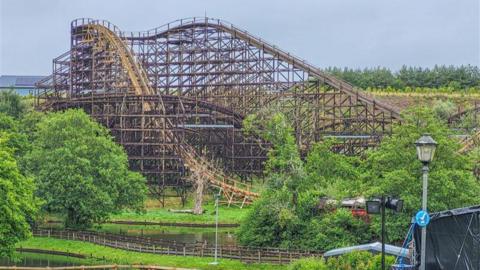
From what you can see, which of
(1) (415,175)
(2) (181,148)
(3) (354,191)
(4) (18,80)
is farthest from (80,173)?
(4) (18,80)

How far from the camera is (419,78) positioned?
4107 inches

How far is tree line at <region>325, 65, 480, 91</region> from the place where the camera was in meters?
102

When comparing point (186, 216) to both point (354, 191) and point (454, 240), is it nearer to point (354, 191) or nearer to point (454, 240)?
point (354, 191)

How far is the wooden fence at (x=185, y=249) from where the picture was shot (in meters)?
33.8

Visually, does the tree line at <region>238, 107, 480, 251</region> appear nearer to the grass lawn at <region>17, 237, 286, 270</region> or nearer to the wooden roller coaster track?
the grass lawn at <region>17, 237, 286, 270</region>

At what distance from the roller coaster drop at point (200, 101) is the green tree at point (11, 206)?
22.4m

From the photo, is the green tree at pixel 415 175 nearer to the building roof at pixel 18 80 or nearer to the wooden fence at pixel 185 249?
the wooden fence at pixel 185 249

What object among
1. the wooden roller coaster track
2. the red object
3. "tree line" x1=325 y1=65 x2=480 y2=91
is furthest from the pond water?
"tree line" x1=325 y1=65 x2=480 y2=91

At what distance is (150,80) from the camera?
67000 millimetres

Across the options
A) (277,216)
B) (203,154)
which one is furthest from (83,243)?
(203,154)

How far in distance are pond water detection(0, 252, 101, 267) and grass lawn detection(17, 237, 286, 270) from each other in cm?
85

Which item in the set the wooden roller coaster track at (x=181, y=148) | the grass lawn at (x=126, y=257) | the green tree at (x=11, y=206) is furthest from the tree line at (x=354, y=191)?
the wooden roller coaster track at (x=181, y=148)

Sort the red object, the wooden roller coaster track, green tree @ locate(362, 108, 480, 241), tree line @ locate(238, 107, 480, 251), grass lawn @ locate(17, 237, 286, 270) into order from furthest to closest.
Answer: the wooden roller coaster track → the red object → tree line @ locate(238, 107, 480, 251) → green tree @ locate(362, 108, 480, 241) → grass lawn @ locate(17, 237, 286, 270)

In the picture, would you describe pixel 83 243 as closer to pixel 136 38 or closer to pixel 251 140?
pixel 251 140
